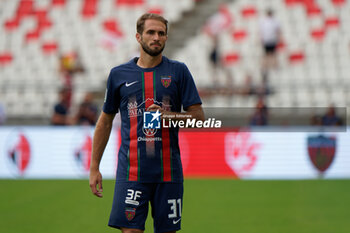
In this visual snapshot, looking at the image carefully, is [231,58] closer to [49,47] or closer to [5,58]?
[49,47]

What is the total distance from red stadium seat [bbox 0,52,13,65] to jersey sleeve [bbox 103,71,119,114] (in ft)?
50.1

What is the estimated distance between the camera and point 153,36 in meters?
3.79

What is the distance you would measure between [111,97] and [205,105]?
1054cm

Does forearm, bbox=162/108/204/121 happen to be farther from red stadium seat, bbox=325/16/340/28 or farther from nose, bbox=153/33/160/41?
red stadium seat, bbox=325/16/340/28

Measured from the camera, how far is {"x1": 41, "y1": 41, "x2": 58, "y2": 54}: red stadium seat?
1831 cm

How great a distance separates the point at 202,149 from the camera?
12.5 m

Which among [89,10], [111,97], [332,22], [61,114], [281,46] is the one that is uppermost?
[89,10]

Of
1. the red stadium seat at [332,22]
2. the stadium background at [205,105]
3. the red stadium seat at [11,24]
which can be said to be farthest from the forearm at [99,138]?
the red stadium seat at [11,24]

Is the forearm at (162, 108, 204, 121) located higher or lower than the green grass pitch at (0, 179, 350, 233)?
higher

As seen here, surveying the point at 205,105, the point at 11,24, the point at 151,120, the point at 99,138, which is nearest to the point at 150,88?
the point at 151,120

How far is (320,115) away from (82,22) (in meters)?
9.60

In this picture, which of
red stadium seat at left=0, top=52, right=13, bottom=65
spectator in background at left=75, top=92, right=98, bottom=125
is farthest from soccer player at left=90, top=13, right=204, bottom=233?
red stadium seat at left=0, top=52, right=13, bottom=65

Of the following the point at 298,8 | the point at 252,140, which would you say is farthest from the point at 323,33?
the point at 252,140

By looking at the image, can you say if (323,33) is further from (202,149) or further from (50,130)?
(50,130)
